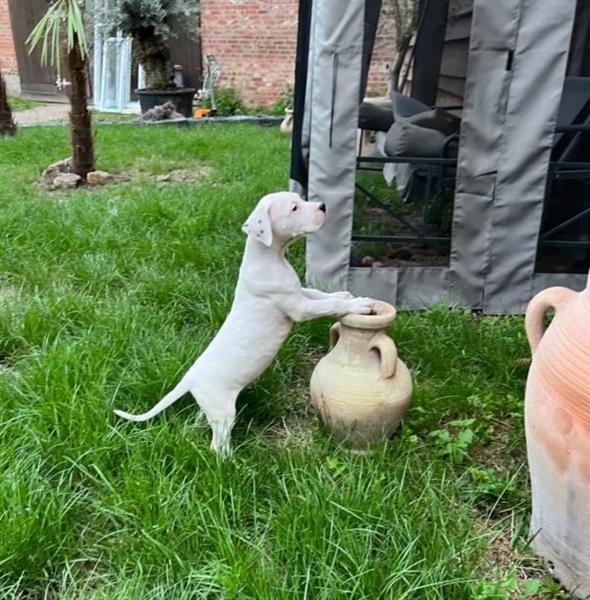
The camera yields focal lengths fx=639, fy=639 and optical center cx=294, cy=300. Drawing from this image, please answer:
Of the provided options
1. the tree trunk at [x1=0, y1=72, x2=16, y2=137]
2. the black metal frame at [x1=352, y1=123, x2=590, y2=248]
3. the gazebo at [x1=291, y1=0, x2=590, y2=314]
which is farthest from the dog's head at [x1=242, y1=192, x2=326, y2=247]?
the tree trunk at [x1=0, y1=72, x2=16, y2=137]

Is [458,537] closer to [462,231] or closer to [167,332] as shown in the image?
[167,332]

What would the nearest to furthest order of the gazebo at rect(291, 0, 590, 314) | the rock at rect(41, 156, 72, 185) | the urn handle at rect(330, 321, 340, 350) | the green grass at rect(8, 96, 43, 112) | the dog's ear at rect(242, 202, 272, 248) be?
the dog's ear at rect(242, 202, 272, 248), the urn handle at rect(330, 321, 340, 350), the gazebo at rect(291, 0, 590, 314), the rock at rect(41, 156, 72, 185), the green grass at rect(8, 96, 43, 112)

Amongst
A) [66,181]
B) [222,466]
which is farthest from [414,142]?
[66,181]

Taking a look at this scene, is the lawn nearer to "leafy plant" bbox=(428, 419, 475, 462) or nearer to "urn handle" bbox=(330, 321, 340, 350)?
"leafy plant" bbox=(428, 419, 475, 462)

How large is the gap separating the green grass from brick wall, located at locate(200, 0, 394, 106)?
3.96 metres

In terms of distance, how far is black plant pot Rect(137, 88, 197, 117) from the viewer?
971cm

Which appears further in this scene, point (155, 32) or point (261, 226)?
point (155, 32)

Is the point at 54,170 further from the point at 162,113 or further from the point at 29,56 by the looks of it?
the point at 29,56

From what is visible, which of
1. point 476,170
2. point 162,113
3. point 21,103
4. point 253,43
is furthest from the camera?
point 21,103

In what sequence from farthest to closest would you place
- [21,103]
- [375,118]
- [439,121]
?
1. [21,103]
2. [375,118]
3. [439,121]

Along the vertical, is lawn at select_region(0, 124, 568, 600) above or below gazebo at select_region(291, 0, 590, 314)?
below

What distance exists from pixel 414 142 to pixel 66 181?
315 centimetres

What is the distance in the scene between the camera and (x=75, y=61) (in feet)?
16.7

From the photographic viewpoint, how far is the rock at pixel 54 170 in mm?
5551
